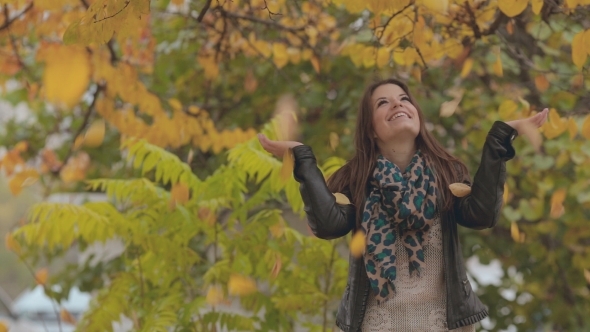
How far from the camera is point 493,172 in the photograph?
2.29 m

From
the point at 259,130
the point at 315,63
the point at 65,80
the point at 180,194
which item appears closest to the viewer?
the point at 65,80

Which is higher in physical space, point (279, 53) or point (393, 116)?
point (393, 116)

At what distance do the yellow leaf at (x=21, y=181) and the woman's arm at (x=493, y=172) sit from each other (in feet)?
9.88

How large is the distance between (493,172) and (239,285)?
1.35 m

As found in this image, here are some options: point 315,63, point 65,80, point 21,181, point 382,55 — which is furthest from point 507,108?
point 21,181

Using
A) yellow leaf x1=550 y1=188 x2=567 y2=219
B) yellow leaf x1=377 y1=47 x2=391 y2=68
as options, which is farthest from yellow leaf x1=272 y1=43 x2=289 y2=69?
yellow leaf x1=550 y1=188 x2=567 y2=219

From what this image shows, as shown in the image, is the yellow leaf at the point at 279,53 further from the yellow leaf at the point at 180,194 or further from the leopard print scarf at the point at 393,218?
the leopard print scarf at the point at 393,218

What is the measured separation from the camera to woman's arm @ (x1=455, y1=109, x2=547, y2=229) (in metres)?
2.29

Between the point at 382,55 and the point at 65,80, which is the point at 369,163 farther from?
the point at 65,80

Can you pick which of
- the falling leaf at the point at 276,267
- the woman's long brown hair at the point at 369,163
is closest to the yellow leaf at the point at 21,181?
the falling leaf at the point at 276,267

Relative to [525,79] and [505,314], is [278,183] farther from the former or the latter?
[505,314]

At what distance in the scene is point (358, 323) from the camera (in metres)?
2.39

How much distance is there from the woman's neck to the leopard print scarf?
0.06 m

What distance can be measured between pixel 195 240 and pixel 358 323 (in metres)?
2.49
